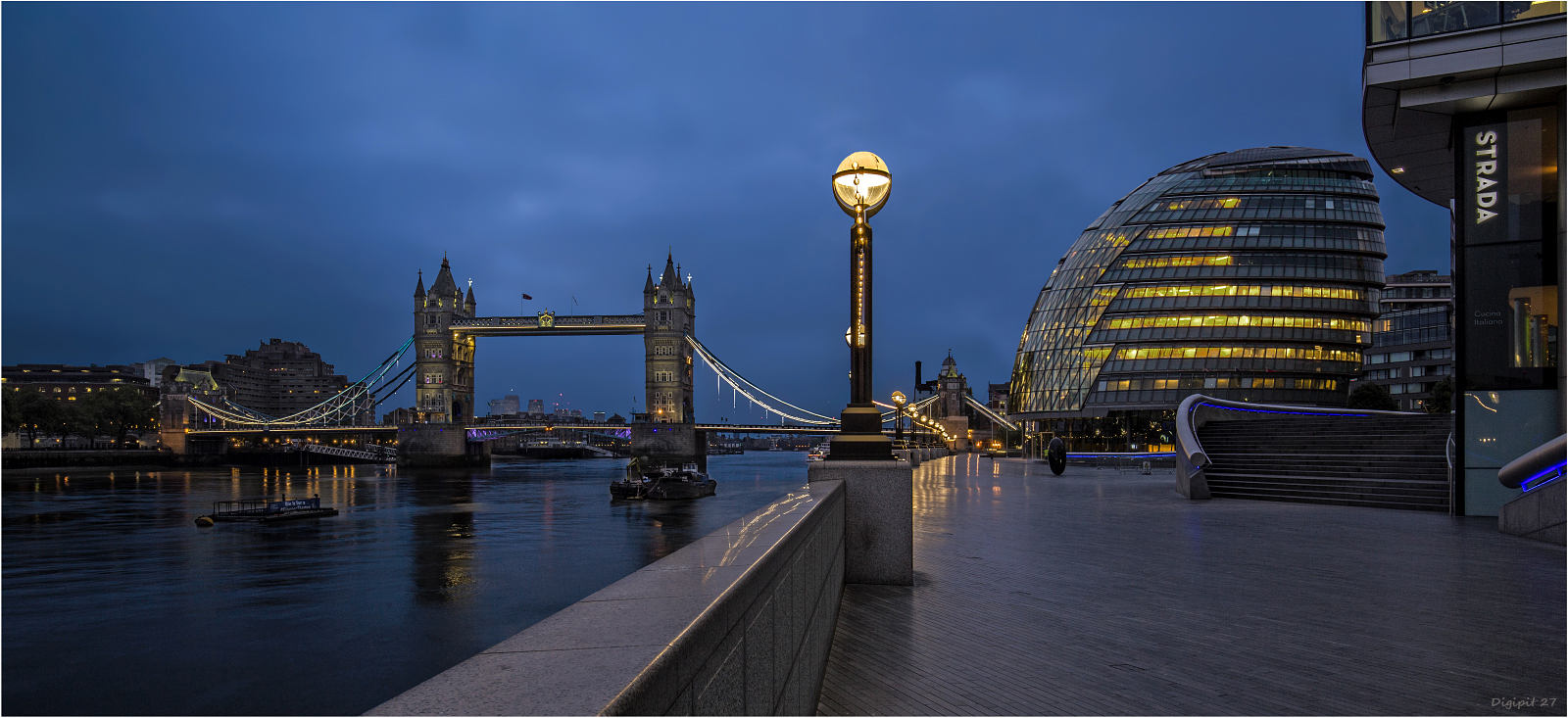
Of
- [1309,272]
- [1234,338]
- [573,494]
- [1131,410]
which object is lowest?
[573,494]

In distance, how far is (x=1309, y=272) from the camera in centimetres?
5844

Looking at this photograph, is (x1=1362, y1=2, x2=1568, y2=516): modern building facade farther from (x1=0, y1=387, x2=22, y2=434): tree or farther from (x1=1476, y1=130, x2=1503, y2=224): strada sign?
(x1=0, y1=387, x2=22, y2=434): tree

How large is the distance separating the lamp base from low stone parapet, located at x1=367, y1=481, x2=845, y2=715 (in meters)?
3.55

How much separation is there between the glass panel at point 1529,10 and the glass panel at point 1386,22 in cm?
124

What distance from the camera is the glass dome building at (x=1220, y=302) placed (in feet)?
190

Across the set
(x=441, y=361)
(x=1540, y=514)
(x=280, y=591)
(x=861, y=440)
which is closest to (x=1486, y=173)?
(x=1540, y=514)

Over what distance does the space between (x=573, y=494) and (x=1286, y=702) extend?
205 ft

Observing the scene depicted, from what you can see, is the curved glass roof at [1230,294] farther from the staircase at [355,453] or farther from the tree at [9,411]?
the staircase at [355,453]

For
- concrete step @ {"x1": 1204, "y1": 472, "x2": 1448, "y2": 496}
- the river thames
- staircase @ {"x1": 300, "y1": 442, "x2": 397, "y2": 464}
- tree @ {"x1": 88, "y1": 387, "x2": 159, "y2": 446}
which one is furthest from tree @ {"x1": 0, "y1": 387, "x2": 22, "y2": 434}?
concrete step @ {"x1": 1204, "y1": 472, "x2": 1448, "y2": 496}

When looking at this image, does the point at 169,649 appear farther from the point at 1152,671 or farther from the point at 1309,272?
the point at 1309,272

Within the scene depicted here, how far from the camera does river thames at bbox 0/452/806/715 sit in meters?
18.1

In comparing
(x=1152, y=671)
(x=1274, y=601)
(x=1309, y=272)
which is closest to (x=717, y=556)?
(x=1152, y=671)

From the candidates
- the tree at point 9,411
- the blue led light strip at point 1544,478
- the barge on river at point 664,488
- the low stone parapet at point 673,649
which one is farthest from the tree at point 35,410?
the blue led light strip at point 1544,478

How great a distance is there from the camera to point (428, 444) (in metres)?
106
